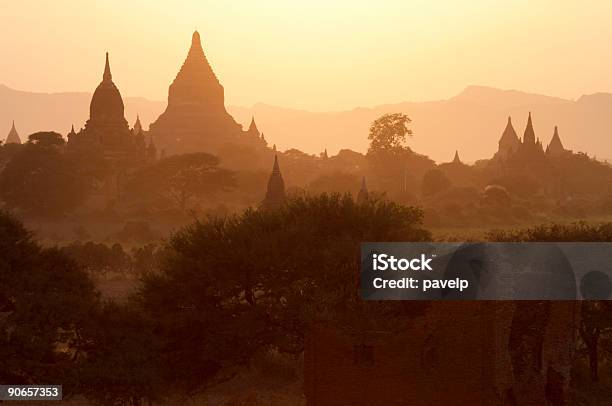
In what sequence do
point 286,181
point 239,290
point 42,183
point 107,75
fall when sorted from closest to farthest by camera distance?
point 239,290 < point 42,183 < point 107,75 < point 286,181

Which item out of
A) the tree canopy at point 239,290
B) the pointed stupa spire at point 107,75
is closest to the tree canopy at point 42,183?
the pointed stupa spire at point 107,75

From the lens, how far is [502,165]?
358 feet

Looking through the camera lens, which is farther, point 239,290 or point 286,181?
point 286,181

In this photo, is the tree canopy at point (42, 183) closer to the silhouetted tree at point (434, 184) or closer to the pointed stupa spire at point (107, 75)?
the pointed stupa spire at point (107, 75)

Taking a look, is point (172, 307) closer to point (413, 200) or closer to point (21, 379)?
point (21, 379)

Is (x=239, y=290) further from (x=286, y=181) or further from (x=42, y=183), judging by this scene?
(x=286, y=181)

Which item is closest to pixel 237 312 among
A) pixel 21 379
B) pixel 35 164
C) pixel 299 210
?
pixel 299 210

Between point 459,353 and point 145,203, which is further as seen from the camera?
point 145,203

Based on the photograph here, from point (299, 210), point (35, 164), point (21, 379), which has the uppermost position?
point (35, 164)

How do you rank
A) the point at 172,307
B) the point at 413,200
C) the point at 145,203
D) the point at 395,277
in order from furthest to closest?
the point at 413,200 < the point at 145,203 < the point at 172,307 < the point at 395,277

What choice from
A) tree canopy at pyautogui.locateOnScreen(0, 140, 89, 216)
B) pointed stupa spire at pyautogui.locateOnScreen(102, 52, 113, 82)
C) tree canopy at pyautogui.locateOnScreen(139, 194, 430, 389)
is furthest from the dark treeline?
tree canopy at pyautogui.locateOnScreen(139, 194, 430, 389)

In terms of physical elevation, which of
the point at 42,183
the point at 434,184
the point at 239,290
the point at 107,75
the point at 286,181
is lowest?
the point at 239,290

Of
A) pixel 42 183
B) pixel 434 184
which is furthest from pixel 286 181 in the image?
pixel 42 183

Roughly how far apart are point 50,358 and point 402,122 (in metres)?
89.4
